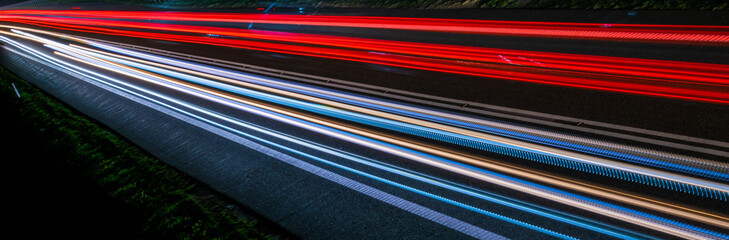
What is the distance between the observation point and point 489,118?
725 centimetres

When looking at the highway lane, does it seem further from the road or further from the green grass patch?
the green grass patch

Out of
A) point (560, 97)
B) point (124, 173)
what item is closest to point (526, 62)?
point (560, 97)

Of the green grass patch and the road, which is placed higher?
the road

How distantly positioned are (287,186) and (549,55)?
5.87 m

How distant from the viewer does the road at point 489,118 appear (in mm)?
4832

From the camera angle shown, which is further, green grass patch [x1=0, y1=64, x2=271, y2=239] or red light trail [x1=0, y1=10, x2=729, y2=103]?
red light trail [x1=0, y1=10, x2=729, y2=103]

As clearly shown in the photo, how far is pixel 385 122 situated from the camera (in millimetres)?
7703

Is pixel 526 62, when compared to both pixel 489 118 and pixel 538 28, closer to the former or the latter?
pixel 538 28

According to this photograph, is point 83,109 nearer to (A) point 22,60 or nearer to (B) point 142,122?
(B) point 142,122

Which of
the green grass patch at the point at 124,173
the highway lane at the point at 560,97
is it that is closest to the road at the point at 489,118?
the highway lane at the point at 560,97

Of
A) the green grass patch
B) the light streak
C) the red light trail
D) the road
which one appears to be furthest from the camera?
the light streak


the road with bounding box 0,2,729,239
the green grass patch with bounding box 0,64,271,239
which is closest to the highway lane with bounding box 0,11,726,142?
the road with bounding box 0,2,729,239

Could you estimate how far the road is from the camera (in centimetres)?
483

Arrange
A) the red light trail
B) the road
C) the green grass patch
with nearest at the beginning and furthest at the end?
1. the road
2. the green grass patch
3. the red light trail
